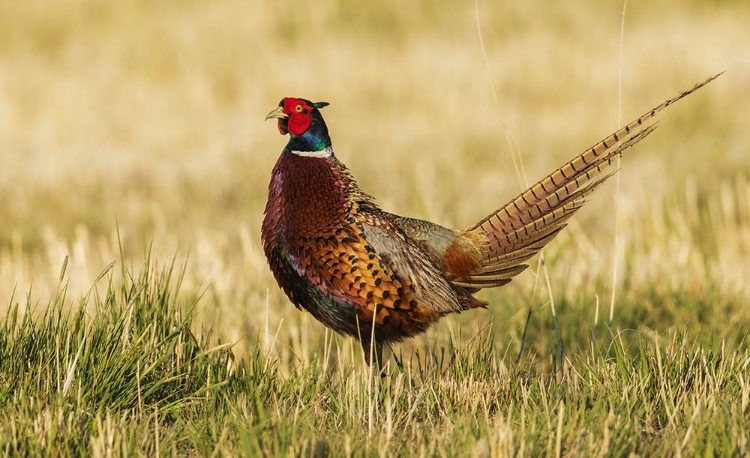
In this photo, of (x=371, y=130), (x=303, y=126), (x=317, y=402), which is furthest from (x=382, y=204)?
(x=317, y=402)

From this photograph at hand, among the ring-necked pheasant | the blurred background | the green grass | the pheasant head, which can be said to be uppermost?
the blurred background

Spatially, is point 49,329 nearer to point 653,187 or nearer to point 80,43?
point 653,187

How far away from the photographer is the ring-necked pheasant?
3883mm

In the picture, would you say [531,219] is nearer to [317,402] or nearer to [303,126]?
[303,126]

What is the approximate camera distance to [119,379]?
11.3 ft

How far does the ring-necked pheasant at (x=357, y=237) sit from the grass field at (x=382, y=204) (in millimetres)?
183

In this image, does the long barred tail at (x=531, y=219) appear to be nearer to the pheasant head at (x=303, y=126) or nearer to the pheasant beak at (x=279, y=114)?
the pheasant head at (x=303, y=126)

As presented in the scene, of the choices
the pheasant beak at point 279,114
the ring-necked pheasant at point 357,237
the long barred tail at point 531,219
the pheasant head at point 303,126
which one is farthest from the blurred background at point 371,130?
the pheasant beak at point 279,114

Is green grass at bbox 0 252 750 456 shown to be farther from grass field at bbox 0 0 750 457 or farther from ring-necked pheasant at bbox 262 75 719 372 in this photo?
ring-necked pheasant at bbox 262 75 719 372

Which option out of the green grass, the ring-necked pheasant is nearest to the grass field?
the green grass

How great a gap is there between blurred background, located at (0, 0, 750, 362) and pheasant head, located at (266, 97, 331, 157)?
61.7 inches

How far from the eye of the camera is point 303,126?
3.97 m

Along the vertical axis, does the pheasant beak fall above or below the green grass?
above

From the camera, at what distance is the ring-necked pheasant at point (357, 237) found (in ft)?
12.7
